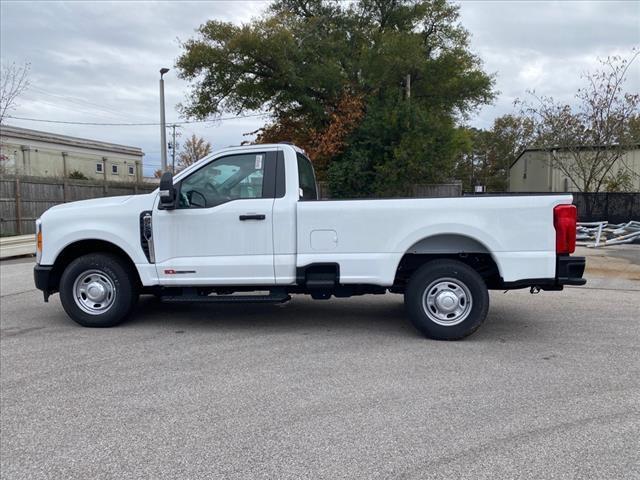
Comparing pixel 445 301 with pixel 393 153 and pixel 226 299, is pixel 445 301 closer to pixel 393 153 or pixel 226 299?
pixel 226 299

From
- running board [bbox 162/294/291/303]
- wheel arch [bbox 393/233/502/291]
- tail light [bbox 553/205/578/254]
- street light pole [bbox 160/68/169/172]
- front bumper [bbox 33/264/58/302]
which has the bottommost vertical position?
running board [bbox 162/294/291/303]

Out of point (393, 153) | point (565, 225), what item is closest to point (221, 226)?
point (565, 225)

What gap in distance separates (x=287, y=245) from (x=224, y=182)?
1.04 m

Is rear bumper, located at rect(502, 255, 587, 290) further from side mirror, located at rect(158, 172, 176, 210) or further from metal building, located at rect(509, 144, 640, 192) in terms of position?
metal building, located at rect(509, 144, 640, 192)

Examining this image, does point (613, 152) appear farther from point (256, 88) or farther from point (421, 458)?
point (421, 458)

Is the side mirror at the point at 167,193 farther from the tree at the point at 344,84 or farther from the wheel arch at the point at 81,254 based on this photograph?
the tree at the point at 344,84

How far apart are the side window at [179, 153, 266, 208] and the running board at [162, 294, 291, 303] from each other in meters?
1.05

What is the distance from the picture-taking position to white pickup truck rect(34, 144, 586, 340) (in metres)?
5.55

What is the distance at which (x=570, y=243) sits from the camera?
5.43 meters

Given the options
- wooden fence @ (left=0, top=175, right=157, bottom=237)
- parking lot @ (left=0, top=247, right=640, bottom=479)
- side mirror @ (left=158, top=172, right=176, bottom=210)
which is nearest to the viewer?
parking lot @ (left=0, top=247, right=640, bottom=479)

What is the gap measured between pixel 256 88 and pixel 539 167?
17746mm

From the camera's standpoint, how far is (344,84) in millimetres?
22391

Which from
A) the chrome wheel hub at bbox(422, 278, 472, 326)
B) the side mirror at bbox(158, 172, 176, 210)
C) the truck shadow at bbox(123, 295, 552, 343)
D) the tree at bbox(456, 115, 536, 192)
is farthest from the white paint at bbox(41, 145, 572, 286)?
the tree at bbox(456, 115, 536, 192)

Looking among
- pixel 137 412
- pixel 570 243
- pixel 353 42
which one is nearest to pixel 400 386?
pixel 137 412
